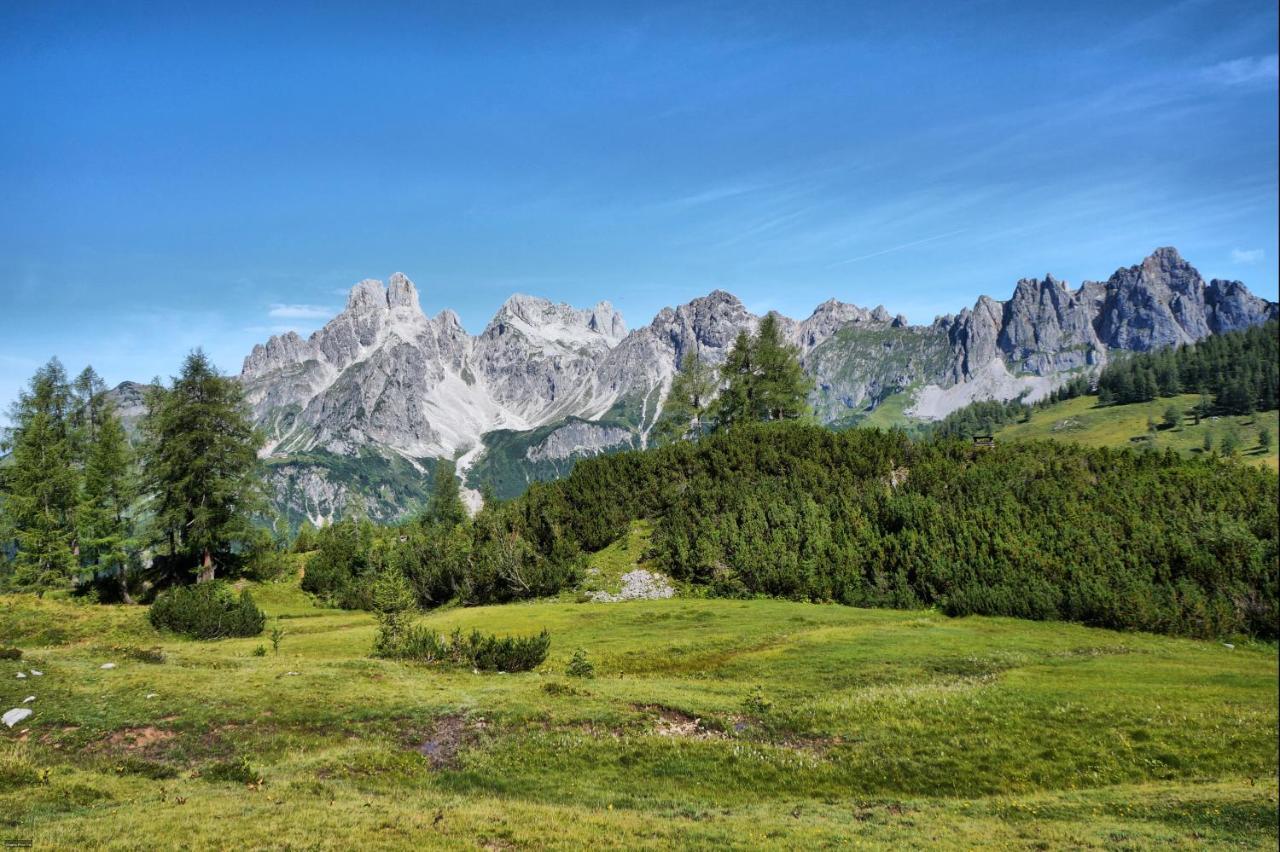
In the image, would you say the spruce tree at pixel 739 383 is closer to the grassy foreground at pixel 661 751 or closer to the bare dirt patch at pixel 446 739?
the grassy foreground at pixel 661 751

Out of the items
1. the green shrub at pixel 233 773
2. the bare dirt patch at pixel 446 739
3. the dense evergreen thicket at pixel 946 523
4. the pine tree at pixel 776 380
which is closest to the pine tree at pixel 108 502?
the dense evergreen thicket at pixel 946 523

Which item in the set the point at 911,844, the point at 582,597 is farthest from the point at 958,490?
the point at 911,844

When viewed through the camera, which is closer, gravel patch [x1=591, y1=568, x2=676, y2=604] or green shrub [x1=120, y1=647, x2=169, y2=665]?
green shrub [x1=120, y1=647, x2=169, y2=665]

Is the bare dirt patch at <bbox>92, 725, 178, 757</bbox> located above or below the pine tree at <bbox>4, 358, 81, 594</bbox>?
below

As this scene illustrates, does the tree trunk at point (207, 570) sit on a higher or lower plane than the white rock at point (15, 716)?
lower

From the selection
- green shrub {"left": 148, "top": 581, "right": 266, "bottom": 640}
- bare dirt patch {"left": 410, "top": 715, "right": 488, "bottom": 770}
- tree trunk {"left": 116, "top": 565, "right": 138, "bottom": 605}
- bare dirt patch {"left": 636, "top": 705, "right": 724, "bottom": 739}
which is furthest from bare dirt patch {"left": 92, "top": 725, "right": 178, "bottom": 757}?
tree trunk {"left": 116, "top": 565, "right": 138, "bottom": 605}

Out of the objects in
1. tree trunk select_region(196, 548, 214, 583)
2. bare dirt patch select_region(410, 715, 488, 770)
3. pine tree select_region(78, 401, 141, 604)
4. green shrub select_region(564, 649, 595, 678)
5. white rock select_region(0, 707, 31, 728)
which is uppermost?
pine tree select_region(78, 401, 141, 604)

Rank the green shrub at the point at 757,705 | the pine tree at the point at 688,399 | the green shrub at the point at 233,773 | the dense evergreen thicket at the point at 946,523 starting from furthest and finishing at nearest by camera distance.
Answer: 1. the pine tree at the point at 688,399
2. the dense evergreen thicket at the point at 946,523
3. the green shrub at the point at 757,705
4. the green shrub at the point at 233,773

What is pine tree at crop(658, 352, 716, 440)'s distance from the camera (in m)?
91.1

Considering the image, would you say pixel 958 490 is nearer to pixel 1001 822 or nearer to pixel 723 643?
pixel 723 643

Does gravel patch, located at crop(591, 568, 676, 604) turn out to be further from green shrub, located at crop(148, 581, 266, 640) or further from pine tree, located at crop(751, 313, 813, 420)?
pine tree, located at crop(751, 313, 813, 420)

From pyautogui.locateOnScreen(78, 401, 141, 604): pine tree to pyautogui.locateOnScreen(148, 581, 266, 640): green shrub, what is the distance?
1613 centimetres

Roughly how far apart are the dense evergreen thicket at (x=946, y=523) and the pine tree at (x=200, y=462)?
26.7 m

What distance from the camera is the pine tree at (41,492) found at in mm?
50969
